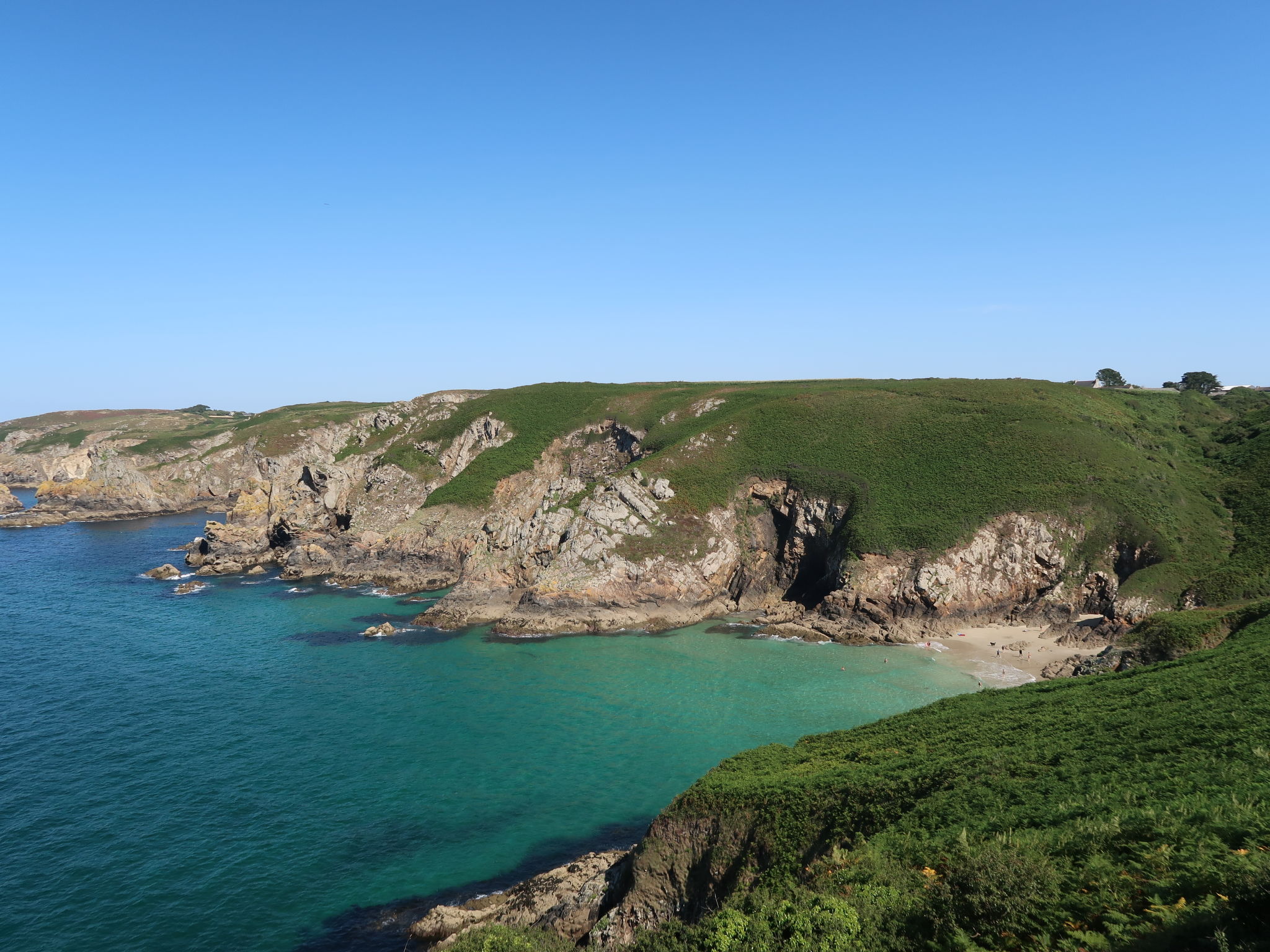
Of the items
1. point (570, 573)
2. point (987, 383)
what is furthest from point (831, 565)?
point (987, 383)

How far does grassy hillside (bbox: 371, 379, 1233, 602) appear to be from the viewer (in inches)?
2564

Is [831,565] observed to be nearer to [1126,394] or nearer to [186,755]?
[186,755]

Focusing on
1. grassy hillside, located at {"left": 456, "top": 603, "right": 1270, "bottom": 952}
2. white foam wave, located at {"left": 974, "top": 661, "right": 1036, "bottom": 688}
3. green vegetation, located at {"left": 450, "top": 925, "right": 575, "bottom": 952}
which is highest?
grassy hillside, located at {"left": 456, "top": 603, "right": 1270, "bottom": 952}

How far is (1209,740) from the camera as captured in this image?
20797 millimetres

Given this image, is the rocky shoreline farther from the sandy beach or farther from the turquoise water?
the turquoise water

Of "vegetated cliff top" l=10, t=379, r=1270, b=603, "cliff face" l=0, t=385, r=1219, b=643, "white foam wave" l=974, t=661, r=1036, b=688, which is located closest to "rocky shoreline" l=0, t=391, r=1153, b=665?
"cliff face" l=0, t=385, r=1219, b=643

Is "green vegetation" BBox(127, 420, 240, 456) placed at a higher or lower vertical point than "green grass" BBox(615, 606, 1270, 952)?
higher

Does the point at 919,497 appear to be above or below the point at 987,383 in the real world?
below

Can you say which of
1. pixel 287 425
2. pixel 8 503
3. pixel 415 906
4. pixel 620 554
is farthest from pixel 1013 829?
pixel 8 503

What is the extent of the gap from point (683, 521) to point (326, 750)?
44.1 m

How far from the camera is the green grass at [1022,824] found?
1298 cm

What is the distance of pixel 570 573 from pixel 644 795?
35.1m

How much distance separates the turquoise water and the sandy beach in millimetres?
2864

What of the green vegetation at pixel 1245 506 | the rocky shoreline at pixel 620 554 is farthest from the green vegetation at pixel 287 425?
the green vegetation at pixel 1245 506
